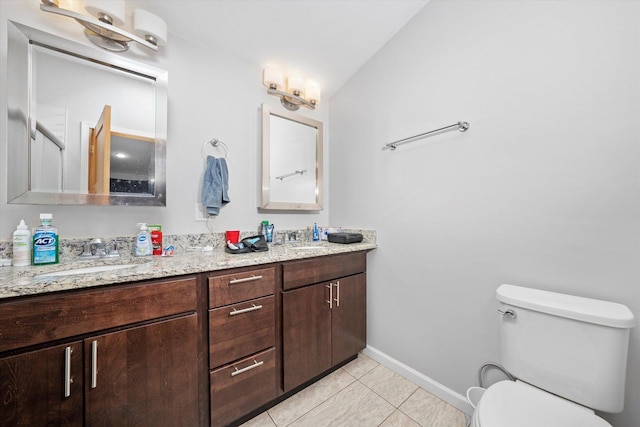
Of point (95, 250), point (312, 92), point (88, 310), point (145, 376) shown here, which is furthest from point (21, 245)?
point (312, 92)

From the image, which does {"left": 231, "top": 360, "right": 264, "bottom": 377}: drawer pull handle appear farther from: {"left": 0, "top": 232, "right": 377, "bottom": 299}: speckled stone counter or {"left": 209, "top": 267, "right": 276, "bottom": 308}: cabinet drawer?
{"left": 0, "top": 232, "right": 377, "bottom": 299}: speckled stone counter

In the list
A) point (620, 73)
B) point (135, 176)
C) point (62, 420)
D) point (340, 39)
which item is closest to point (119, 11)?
point (135, 176)

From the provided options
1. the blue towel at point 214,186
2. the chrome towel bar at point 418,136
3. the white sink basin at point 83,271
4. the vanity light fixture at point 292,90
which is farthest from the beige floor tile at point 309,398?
the vanity light fixture at point 292,90

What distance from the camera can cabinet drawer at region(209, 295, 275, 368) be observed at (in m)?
1.13

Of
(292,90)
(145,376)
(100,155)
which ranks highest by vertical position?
(292,90)

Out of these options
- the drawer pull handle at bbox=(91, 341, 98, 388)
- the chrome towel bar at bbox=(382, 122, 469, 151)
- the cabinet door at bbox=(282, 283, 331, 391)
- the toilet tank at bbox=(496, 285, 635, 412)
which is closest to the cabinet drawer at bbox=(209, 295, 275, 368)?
the cabinet door at bbox=(282, 283, 331, 391)

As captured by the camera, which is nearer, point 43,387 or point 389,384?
point 43,387

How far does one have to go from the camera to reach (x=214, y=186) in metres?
1.56

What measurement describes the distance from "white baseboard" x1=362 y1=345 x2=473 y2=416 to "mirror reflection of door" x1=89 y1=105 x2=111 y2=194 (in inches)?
83.3

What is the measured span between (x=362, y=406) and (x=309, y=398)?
33 centimetres

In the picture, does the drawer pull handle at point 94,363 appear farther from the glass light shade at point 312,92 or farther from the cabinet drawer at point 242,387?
the glass light shade at point 312,92

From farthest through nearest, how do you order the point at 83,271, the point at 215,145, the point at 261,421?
the point at 215,145 < the point at 261,421 < the point at 83,271

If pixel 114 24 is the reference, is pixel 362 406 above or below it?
below

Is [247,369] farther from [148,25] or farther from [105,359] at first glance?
[148,25]
